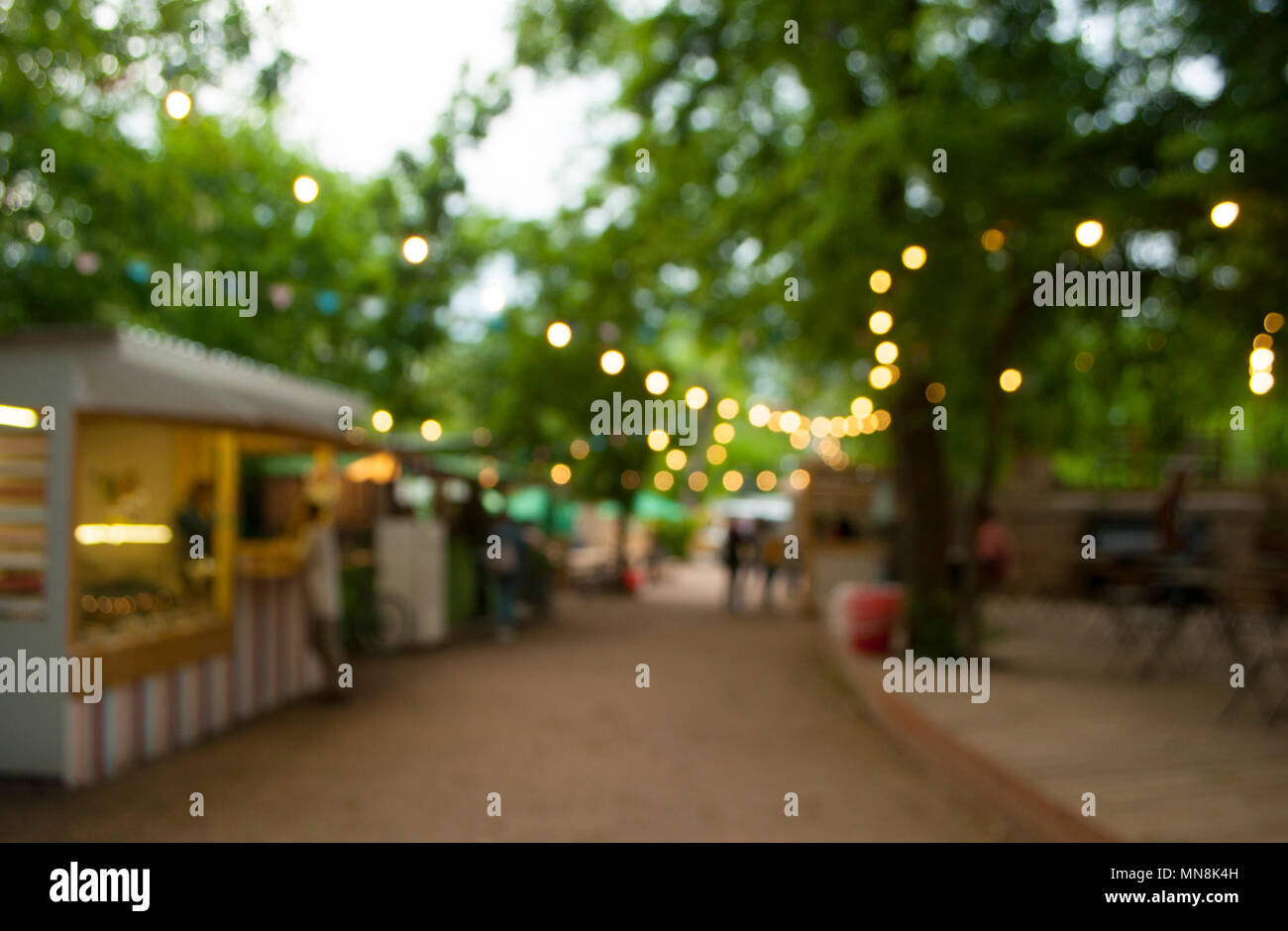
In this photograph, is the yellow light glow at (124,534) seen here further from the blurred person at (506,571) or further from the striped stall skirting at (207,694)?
the blurred person at (506,571)

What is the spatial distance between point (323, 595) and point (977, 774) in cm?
602

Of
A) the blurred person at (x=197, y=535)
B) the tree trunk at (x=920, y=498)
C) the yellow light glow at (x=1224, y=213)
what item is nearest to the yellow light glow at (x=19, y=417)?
the blurred person at (x=197, y=535)

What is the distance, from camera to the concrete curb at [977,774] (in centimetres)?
541

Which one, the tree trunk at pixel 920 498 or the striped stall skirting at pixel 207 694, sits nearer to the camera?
the striped stall skirting at pixel 207 694

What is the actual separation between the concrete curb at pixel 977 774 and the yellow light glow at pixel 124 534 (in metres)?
6.26

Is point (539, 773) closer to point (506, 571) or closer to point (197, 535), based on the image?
point (197, 535)

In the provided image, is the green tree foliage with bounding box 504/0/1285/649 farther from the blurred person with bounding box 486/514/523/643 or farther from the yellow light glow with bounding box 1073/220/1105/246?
the blurred person with bounding box 486/514/523/643

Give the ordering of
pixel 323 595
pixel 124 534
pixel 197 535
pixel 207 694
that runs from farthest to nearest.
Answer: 1. pixel 323 595
2. pixel 124 534
3. pixel 197 535
4. pixel 207 694

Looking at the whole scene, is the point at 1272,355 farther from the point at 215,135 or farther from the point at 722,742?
the point at 215,135

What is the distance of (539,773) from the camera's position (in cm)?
720

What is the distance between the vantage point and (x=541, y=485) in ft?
75.0

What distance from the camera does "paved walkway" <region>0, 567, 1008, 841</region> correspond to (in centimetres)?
590

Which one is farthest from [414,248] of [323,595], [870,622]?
[870,622]

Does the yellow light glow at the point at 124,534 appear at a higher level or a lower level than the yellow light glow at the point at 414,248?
lower
